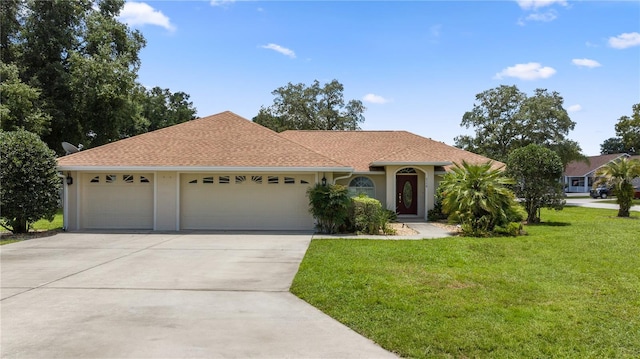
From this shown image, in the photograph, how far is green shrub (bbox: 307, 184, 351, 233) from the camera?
13.9 meters

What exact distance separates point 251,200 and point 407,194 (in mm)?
7791

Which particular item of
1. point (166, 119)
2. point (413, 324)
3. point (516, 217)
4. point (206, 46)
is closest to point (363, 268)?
point (413, 324)

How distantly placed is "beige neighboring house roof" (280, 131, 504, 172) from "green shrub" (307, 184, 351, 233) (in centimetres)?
441

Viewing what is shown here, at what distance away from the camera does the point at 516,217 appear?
45.4ft

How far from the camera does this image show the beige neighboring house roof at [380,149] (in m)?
18.4

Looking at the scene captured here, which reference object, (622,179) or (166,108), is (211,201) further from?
(166,108)

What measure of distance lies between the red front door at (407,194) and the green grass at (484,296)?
8376 millimetres

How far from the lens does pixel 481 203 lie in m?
13.1

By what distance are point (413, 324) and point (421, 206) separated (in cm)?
1456

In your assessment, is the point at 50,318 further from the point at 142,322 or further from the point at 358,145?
the point at 358,145

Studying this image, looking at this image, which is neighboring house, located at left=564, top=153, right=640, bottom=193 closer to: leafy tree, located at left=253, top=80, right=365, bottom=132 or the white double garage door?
leafy tree, located at left=253, top=80, right=365, bottom=132

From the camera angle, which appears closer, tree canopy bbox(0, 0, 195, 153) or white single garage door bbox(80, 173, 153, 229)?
white single garage door bbox(80, 173, 153, 229)

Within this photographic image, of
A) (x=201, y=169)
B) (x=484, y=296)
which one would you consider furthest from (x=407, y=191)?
(x=484, y=296)

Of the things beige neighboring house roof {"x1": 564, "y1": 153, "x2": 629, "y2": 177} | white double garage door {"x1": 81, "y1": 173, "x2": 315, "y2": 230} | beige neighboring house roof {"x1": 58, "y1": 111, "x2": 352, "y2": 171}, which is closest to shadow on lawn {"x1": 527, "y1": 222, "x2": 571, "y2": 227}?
beige neighboring house roof {"x1": 58, "y1": 111, "x2": 352, "y2": 171}
